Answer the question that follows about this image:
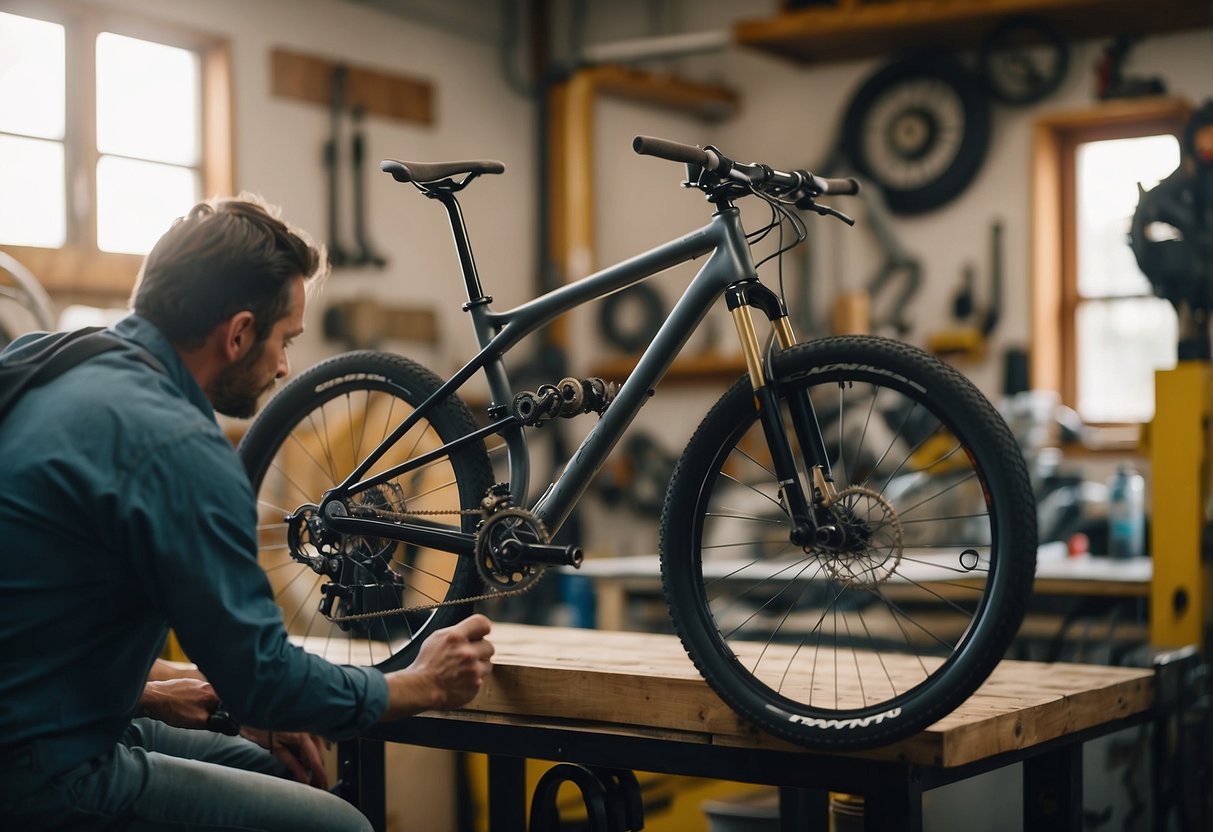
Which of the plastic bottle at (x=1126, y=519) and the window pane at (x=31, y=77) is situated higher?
the window pane at (x=31, y=77)

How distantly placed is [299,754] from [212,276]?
0.91m

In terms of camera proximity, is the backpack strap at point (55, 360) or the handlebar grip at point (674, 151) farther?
the handlebar grip at point (674, 151)

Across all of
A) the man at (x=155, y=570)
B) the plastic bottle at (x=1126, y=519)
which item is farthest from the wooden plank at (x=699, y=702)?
the plastic bottle at (x=1126, y=519)

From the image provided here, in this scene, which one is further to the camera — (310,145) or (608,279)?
(310,145)

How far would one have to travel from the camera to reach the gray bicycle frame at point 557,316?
214 centimetres

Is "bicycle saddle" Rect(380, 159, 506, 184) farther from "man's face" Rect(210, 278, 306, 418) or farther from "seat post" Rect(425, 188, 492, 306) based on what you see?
"man's face" Rect(210, 278, 306, 418)

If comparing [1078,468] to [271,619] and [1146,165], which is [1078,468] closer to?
[1146,165]

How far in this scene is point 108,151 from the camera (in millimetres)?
6039

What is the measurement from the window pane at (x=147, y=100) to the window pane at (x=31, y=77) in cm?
18

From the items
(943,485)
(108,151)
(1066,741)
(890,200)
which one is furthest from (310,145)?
(1066,741)

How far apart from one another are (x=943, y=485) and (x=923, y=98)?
10.0 feet

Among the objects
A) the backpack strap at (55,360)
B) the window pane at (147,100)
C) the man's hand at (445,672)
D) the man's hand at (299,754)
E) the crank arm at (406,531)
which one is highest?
the window pane at (147,100)

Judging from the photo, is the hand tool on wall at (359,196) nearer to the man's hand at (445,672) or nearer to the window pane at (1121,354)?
the window pane at (1121,354)

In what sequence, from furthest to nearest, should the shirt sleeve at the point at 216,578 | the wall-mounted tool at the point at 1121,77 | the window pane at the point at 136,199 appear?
the wall-mounted tool at the point at 1121,77
the window pane at the point at 136,199
the shirt sleeve at the point at 216,578
